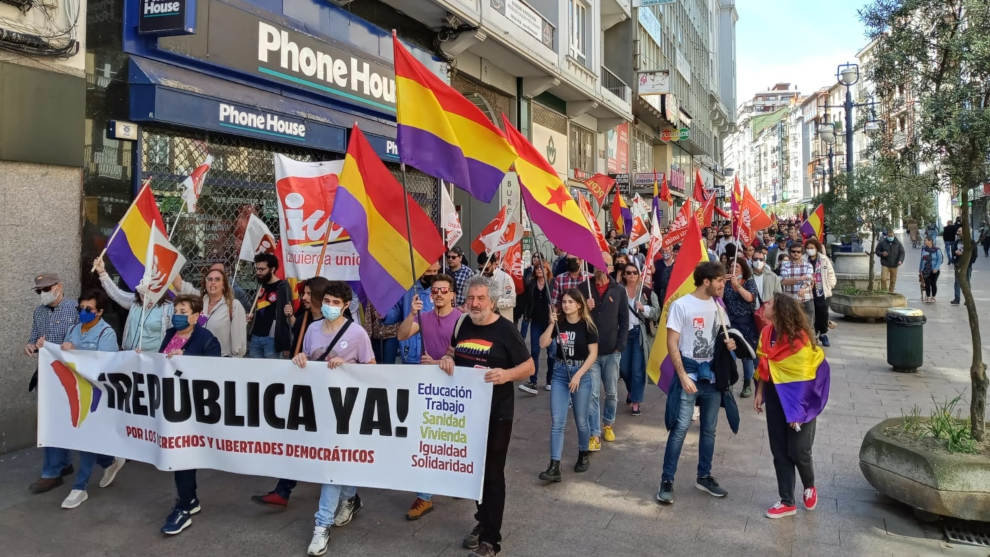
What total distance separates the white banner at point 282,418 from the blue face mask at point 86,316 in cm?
28

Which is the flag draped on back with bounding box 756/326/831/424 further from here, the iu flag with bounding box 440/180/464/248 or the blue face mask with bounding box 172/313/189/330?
the iu flag with bounding box 440/180/464/248

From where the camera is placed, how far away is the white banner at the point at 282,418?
184 inches

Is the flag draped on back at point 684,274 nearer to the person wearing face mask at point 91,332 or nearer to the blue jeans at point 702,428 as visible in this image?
the blue jeans at point 702,428

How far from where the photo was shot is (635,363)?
8.35 meters

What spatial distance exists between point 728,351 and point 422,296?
138 inches

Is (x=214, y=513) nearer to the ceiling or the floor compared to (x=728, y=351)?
nearer to the floor

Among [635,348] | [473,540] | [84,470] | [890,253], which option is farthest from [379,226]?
[890,253]

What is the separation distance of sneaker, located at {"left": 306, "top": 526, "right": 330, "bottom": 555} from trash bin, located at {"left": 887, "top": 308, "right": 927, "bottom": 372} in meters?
8.63

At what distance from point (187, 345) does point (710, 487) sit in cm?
406

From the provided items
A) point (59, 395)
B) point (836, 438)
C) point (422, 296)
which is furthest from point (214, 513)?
point (836, 438)

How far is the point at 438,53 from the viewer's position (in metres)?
15.2

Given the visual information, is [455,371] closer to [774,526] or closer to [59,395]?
[774,526]

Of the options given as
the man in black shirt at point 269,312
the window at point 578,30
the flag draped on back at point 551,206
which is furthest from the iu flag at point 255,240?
the window at point 578,30

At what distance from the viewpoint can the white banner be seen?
4668 millimetres
